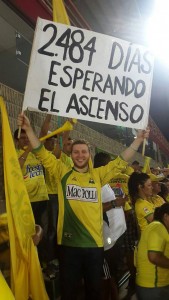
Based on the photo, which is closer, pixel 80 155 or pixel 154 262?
pixel 154 262

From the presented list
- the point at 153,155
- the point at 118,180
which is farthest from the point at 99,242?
the point at 153,155

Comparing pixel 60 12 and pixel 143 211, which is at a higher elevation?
pixel 60 12

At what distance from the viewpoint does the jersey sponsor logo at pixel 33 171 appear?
4.07 m

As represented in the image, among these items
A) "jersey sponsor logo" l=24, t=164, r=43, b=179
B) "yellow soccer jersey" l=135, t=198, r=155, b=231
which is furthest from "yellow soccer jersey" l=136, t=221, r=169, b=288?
"jersey sponsor logo" l=24, t=164, r=43, b=179

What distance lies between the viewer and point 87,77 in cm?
343

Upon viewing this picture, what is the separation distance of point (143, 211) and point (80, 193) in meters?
1.06

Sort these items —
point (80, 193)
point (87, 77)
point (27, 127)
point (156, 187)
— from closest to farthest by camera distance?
1. point (27, 127)
2. point (80, 193)
3. point (87, 77)
4. point (156, 187)

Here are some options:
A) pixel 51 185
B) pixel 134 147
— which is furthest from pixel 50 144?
pixel 134 147

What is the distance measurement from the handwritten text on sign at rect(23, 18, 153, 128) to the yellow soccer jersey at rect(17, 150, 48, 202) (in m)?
1.00

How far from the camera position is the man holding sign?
10.5 feet

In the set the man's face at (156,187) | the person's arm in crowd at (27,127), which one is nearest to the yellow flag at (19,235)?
the person's arm in crowd at (27,127)

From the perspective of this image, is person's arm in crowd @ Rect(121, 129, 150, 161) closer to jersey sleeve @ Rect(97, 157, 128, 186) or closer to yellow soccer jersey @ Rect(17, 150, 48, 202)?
jersey sleeve @ Rect(97, 157, 128, 186)

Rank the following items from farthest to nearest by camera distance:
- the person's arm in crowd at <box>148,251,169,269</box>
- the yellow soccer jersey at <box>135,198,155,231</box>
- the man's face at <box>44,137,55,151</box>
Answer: the man's face at <box>44,137,55,151</box>, the yellow soccer jersey at <box>135,198,155,231</box>, the person's arm in crowd at <box>148,251,169,269</box>

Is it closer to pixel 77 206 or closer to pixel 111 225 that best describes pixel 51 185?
pixel 111 225
